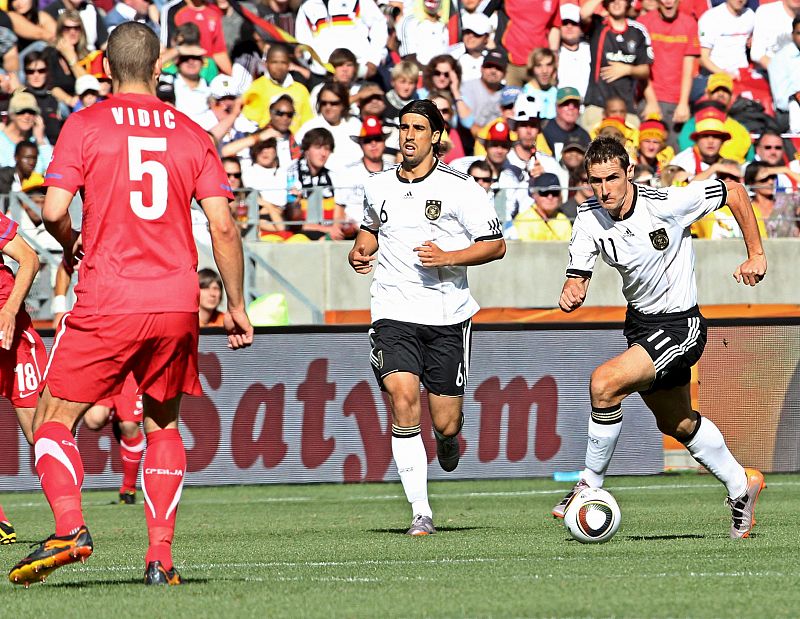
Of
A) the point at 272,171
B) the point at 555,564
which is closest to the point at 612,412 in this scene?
the point at 555,564

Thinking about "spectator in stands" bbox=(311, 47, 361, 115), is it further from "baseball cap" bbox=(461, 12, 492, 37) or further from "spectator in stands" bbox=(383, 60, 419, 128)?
"baseball cap" bbox=(461, 12, 492, 37)

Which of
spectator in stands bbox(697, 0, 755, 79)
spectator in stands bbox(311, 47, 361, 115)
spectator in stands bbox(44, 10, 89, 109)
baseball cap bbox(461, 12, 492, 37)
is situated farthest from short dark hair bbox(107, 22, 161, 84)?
spectator in stands bbox(697, 0, 755, 79)

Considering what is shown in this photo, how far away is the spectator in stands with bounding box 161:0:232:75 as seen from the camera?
793 inches

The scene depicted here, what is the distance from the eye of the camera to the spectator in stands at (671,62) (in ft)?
68.9

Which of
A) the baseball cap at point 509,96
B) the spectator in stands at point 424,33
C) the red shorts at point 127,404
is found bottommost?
the red shorts at point 127,404

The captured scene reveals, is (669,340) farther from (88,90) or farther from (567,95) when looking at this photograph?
(88,90)

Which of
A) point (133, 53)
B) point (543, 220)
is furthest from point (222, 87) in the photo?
point (133, 53)

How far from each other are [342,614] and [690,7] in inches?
699

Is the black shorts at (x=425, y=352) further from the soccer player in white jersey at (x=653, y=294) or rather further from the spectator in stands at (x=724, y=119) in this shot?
the spectator in stands at (x=724, y=119)

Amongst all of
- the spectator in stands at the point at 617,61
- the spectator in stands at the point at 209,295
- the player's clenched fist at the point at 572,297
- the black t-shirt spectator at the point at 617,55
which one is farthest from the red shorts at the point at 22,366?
the black t-shirt spectator at the point at 617,55

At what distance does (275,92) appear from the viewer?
64.4 feet

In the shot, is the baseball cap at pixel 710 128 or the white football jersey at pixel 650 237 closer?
the white football jersey at pixel 650 237

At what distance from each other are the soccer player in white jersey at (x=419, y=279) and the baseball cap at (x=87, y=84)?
9.36m

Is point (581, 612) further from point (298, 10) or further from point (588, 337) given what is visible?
point (298, 10)
